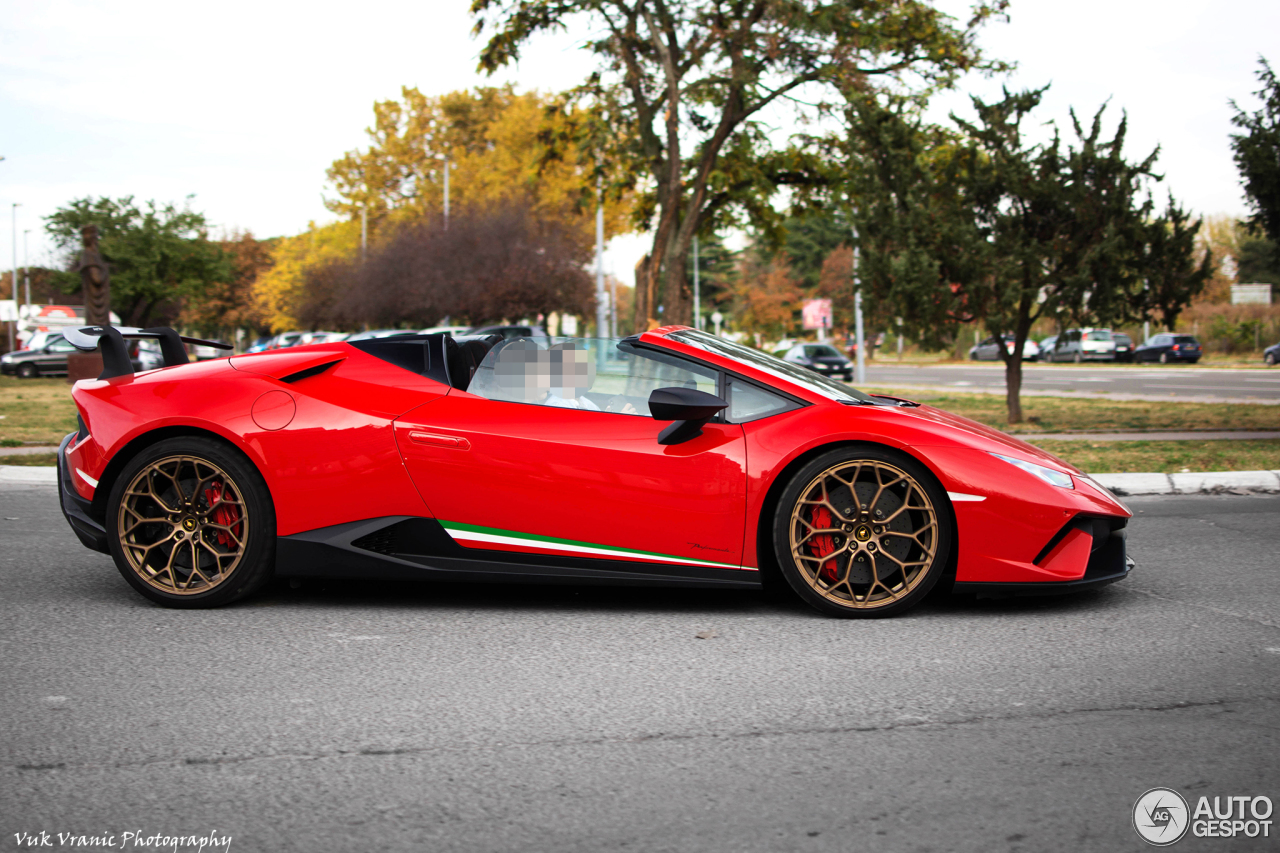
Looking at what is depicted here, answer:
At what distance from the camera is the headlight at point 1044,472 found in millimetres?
4398

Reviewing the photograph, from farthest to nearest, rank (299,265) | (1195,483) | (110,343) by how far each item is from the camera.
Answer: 1. (299,265)
2. (1195,483)
3. (110,343)

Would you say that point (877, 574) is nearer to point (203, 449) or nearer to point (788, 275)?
point (203, 449)

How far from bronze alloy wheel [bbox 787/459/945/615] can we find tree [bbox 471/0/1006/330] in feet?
50.7

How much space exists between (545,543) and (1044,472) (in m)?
2.11

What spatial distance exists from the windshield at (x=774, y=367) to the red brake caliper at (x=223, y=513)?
205 cm

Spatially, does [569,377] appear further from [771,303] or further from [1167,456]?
[771,303]

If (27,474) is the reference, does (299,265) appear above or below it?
above

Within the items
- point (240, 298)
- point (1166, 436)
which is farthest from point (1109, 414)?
point (240, 298)

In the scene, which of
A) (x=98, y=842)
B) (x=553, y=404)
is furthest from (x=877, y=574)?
(x=98, y=842)

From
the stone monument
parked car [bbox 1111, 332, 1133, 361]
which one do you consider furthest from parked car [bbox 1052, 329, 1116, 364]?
the stone monument

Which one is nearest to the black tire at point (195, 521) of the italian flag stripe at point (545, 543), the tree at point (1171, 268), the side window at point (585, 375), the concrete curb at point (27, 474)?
the italian flag stripe at point (545, 543)

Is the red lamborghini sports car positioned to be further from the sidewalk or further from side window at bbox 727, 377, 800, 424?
the sidewalk

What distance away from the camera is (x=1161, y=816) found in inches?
101

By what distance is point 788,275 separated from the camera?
82312 millimetres
